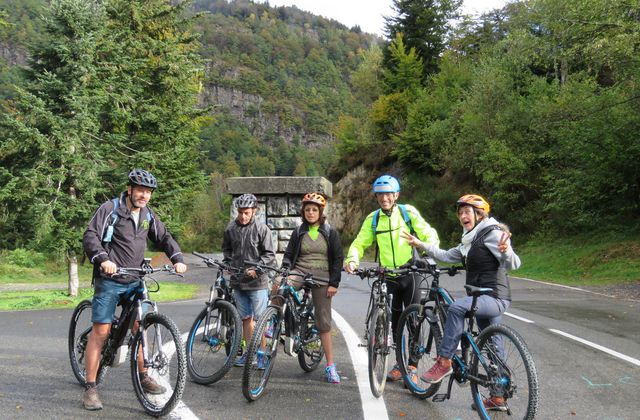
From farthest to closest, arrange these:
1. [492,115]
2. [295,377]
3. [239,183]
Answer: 1. [492,115]
2. [239,183]
3. [295,377]

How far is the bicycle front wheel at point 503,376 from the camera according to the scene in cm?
414

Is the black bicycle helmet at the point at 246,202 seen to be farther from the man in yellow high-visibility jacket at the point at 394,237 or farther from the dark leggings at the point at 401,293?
the dark leggings at the point at 401,293

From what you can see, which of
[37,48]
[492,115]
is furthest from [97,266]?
[492,115]

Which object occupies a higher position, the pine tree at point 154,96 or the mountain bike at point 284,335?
the pine tree at point 154,96

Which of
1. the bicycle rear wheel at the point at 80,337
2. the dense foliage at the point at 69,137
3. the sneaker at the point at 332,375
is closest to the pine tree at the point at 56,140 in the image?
the dense foliage at the point at 69,137

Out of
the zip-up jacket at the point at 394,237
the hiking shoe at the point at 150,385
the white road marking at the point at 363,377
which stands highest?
the zip-up jacket at the point at 394,237

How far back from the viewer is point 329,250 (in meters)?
6.10

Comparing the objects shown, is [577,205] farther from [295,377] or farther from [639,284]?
[295,377]

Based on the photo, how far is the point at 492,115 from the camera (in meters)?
31.6

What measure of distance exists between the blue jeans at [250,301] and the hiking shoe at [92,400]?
1941mm

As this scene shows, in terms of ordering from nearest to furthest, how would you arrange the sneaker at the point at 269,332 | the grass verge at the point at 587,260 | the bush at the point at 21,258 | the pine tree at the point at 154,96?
the sneaker at the point at 269,332 < the pine tree at the point at 154,96 < the grass verge at the point at 587,260 < the bush at the point at 21,258

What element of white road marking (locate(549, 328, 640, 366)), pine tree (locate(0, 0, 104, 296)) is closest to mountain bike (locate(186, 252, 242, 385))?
white road marking (locate(549, 328, 640, 366))

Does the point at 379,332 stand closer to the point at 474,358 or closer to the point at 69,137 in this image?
the point at 474,358

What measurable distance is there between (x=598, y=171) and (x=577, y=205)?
2247 millimetres
